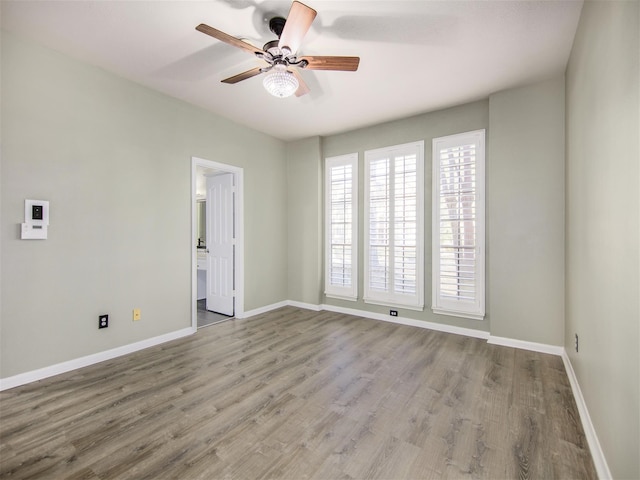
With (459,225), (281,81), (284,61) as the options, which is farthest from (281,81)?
(459,225)

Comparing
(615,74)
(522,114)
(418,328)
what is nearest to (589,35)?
(615,74)

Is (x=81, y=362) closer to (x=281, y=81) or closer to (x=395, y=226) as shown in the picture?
(x=281, y=81)

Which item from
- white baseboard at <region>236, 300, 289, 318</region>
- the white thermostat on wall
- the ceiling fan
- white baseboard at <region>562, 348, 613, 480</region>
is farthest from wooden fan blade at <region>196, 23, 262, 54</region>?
white baseboard at <region>236, 300, 289, 318</region>

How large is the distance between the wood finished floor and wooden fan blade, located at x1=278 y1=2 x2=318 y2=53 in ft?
8.53

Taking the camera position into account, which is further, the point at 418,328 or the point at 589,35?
the point at 418,328

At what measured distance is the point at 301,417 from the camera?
6.86 feet

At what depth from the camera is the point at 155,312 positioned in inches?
135

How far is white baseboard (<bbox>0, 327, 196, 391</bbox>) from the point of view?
2469mm

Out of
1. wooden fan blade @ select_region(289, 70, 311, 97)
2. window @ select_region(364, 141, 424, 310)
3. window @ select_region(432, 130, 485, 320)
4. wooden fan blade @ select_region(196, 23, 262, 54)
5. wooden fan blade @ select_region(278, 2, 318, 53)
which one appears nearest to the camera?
wooden fan blade @ select_region(278, 2, 318, 53)

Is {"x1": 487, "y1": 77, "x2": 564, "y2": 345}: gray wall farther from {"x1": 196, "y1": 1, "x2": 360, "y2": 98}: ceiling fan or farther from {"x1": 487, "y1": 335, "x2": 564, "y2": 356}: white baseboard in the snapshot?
{"x1": 196, "y1": 1, "x2": 360, "y2": 98}: ceiling fan

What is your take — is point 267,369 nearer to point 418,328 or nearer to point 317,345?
point 317,345

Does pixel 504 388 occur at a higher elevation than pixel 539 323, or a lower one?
lower

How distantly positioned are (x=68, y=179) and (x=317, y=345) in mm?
2980

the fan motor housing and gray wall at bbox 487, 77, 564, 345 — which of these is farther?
gray wall at bbox 487, 77, 564, 345
